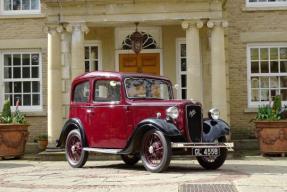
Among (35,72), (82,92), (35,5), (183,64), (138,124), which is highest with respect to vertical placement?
(35,5)

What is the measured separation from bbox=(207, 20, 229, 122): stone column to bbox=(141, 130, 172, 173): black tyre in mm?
4502

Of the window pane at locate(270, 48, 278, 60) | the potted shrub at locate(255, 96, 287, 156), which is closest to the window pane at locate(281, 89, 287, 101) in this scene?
the window pane at locate(270, 48, 278, 60)

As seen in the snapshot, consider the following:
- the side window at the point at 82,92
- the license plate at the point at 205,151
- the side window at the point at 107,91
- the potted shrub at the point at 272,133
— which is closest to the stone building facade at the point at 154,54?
the potted shrub at the point at 272,133

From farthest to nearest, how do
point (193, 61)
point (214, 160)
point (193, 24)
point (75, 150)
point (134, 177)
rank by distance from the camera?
1. point (193, 24)
2. point (193, 61)
3. point (75, 150)
4. point (214, 160)
5. point (134, 177)

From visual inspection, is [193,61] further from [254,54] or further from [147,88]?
→ [254,54]

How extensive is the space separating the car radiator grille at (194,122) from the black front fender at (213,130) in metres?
0.16

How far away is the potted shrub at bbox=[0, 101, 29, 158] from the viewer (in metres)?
14.6

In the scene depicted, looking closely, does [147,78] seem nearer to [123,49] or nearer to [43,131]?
[123,49]

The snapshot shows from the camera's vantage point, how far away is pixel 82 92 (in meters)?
12.0

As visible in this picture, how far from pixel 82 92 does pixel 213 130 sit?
3.05m

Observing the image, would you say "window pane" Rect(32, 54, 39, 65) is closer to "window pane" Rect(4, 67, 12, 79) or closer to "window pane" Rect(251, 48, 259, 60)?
"window pane" Rect(4, 67, 12, 79)

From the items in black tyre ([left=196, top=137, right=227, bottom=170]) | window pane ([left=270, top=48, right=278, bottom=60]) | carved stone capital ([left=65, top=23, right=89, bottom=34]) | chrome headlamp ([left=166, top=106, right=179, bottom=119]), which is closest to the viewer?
chrome headlamp ([left=166, top=106, right=179, bottom=119])

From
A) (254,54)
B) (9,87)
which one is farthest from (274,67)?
(9,87)

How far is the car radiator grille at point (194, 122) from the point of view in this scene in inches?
405
